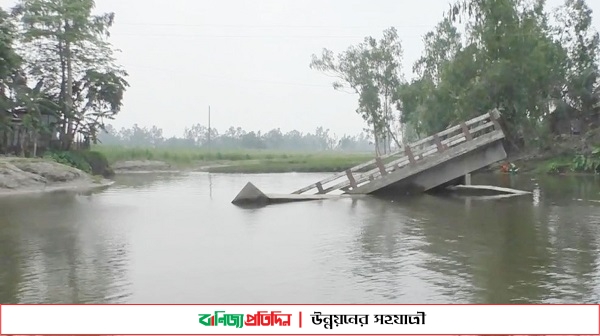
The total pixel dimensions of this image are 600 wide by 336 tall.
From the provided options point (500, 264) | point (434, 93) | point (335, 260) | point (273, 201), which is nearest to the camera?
point (500, 264)

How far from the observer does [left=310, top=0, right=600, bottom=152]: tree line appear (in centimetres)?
3319

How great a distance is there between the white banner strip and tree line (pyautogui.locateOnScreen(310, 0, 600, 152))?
21286mm

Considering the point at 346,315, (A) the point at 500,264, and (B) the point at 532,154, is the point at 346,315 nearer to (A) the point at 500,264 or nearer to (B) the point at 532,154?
(A) the point at 500,264

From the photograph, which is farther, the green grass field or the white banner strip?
the green grass field

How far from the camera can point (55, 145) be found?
3841 cm

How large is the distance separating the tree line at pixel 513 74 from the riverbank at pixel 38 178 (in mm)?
18533

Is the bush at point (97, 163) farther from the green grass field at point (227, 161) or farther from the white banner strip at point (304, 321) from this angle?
the white banner strip at point (304, 321)

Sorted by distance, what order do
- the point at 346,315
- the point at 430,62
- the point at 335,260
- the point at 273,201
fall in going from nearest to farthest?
the point at 346,315 → the point at 335,260 → the point at 273,201 → the point at 430,62

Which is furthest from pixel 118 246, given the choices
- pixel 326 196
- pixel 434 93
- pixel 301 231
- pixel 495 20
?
pixel 434 93

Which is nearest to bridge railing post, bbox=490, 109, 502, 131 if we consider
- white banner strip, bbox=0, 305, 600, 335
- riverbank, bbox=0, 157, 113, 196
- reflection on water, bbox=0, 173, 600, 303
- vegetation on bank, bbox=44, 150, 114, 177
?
reflection on water, bbox=0, 173, 600, 303

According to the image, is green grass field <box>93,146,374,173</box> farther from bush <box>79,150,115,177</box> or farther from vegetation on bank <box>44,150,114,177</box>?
vegetation on bank <box>44,150,114,177</box>

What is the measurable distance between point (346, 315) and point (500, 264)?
4099 millimetres

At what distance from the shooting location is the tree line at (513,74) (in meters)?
33.2

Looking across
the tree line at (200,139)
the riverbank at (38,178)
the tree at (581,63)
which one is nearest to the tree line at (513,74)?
the tree at (581,63)
